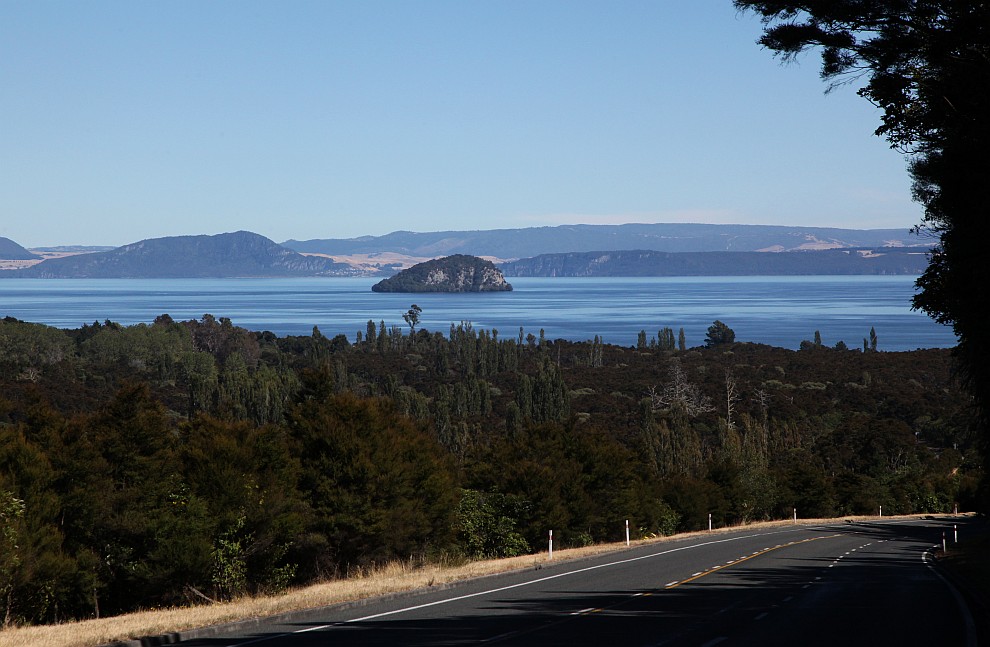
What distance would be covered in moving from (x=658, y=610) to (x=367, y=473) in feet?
57.1

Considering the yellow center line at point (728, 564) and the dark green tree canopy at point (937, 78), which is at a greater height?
the dark green tree canopy at point (937, 78)

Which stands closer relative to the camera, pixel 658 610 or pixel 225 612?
pixel 225 612

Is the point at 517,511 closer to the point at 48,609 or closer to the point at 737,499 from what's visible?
the point at 48,609

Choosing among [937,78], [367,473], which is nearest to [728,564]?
[367,473]

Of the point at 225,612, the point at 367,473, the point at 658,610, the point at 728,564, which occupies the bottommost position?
the point at 728,564

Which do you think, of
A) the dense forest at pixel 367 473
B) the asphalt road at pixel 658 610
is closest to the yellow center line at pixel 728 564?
the asphalt road at pixel 658 610

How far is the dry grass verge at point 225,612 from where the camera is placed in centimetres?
1343

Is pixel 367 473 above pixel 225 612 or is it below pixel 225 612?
below

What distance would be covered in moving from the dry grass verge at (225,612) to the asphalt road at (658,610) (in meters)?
0.41

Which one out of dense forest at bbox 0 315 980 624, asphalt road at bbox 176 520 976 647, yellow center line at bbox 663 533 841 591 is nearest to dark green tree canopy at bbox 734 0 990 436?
asphalt road at bbox 176 520 976 647

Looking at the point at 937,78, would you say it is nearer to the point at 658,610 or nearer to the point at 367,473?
the point at 658,610

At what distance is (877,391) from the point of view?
13700cm

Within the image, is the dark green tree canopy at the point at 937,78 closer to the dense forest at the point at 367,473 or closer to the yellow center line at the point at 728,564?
the yellow center line at the point at 728,564

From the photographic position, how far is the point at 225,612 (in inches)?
631
